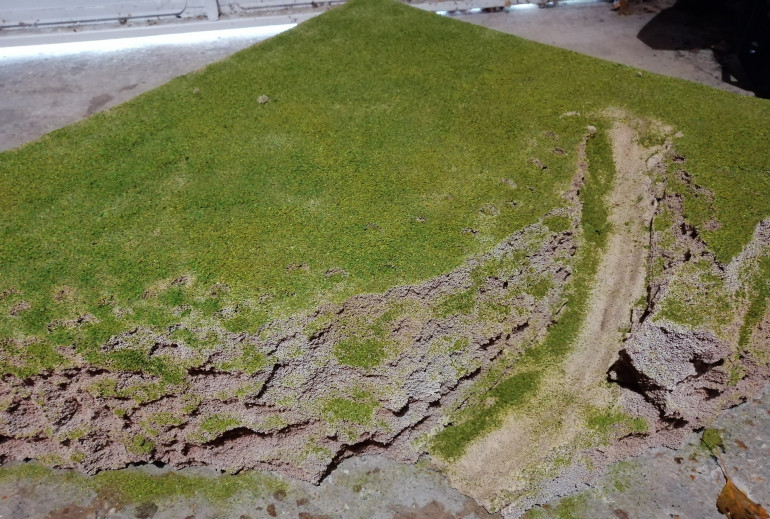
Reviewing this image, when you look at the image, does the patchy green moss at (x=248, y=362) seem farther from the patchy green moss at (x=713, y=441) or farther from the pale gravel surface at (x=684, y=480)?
the patchy green moss at (x=713, y=441)

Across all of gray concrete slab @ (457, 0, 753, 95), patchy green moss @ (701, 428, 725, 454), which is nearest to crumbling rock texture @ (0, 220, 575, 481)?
patchy green moss @ (701, 428, 725, 454)

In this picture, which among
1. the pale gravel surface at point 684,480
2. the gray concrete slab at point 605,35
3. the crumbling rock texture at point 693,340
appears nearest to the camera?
the pale gravel surface at point 684,480

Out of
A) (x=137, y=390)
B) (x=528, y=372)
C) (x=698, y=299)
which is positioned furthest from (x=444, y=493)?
(x=698, y=299)

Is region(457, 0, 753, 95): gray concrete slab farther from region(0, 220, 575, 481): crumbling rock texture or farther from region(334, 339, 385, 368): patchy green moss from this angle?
region(334, 339, 385, 368): patchy green moss

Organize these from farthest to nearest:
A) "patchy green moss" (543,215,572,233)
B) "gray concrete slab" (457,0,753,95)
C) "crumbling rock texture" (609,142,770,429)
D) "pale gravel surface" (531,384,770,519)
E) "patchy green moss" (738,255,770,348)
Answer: "gray concrete slab" (457,0,753,95) → "patchy green moss" (543,215,572,233) → "patchy green moss" (738,255,770,348) → "crumbling rock texture" (609,142,770,429) → "pale gravel surface" (531,384,770,519)

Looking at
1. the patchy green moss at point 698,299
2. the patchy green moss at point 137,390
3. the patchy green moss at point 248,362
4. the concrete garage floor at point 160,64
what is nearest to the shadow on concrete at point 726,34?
the concrete garage floor at point 160,64

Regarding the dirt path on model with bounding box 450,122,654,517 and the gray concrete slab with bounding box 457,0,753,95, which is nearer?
the dirt path on model with bounding box 450,122,654,517
